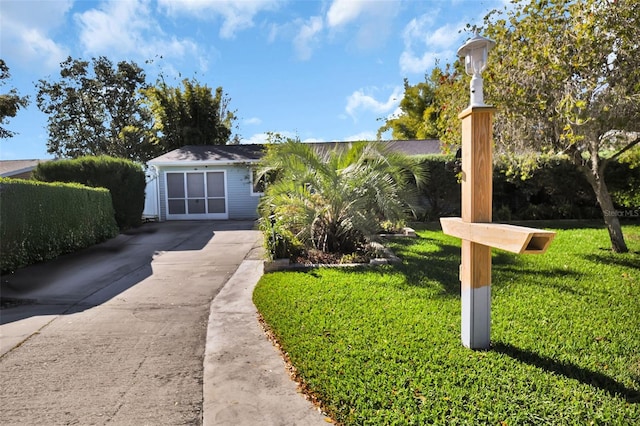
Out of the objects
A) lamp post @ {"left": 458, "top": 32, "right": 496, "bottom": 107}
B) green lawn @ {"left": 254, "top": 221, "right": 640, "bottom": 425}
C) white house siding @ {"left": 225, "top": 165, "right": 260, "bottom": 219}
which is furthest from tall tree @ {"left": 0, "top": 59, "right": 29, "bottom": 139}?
lamp post @ {"left": 458, "top": 32, "right": 496, "bottom": 107}

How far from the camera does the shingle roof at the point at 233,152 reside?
55.6 feet

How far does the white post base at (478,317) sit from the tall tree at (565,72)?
2839 millimetres

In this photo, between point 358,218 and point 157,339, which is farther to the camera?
point 358,218

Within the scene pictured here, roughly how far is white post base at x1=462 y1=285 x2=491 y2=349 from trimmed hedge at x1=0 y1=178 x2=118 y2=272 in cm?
802

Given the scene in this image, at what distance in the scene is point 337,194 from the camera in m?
7.71

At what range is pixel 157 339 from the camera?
408cm

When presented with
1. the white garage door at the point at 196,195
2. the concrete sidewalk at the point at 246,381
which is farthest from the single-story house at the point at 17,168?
the concrete sidewalk at the point at 246,381

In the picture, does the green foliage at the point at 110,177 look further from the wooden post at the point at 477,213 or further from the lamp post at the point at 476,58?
the wooden post at the point at 477,213

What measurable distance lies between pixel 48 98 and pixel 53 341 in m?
32.3

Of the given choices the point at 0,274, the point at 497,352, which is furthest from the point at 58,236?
the point at 497,352

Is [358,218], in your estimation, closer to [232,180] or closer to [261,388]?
[261,388]

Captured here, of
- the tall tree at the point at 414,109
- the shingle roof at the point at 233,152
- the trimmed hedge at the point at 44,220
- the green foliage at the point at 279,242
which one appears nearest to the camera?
the green foliage at the point at 279,242

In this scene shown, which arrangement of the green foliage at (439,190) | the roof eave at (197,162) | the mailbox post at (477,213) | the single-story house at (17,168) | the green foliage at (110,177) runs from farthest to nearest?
1. the single-story house at (17,168)
2. the roof eave at (197,162)
3. the green foliage at (439,190)
4. the green foliage at (110,177)
5. the mailbox post at (477,213)

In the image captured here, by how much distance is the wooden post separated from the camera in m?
3.32
